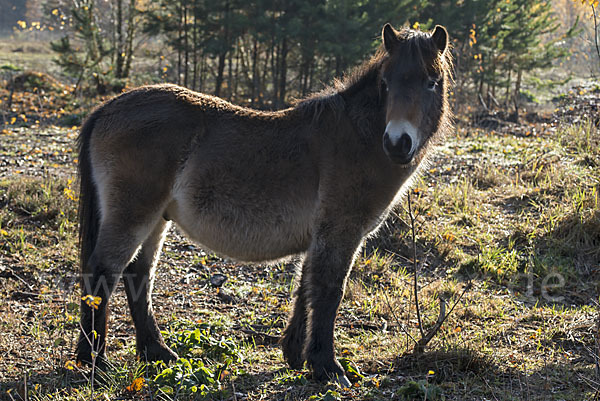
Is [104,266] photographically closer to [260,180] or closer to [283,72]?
[260,180]

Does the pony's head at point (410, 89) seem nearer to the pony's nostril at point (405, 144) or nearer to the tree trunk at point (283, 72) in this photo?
the pony's nostril at point (405, 144)

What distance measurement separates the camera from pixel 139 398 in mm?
3465

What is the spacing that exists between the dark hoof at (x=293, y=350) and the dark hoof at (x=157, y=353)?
34.9 inches

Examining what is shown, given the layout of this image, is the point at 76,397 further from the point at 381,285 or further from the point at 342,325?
the point at 381,285

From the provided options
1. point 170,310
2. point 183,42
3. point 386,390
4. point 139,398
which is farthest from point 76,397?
point 183,42

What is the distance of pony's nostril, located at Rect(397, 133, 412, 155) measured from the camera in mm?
3309

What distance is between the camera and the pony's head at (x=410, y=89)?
336cm

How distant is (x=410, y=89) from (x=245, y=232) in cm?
158

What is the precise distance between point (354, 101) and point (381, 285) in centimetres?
240

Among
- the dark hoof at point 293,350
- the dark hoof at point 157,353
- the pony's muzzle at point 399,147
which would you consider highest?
the pony's muzzle at point 399,147

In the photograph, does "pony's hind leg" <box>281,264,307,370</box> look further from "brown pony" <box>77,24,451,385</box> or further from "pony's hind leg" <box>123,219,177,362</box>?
"pony's hind leg" <box>123,219,177,362</box>

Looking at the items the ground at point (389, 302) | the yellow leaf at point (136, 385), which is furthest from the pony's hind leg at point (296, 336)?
the yellow leaf at point (136, 385)

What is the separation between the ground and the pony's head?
1.19 meters

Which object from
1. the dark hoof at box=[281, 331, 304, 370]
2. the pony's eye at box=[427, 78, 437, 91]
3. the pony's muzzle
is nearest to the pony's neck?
the pony's eye at box=[427, 78, 437, 91]
